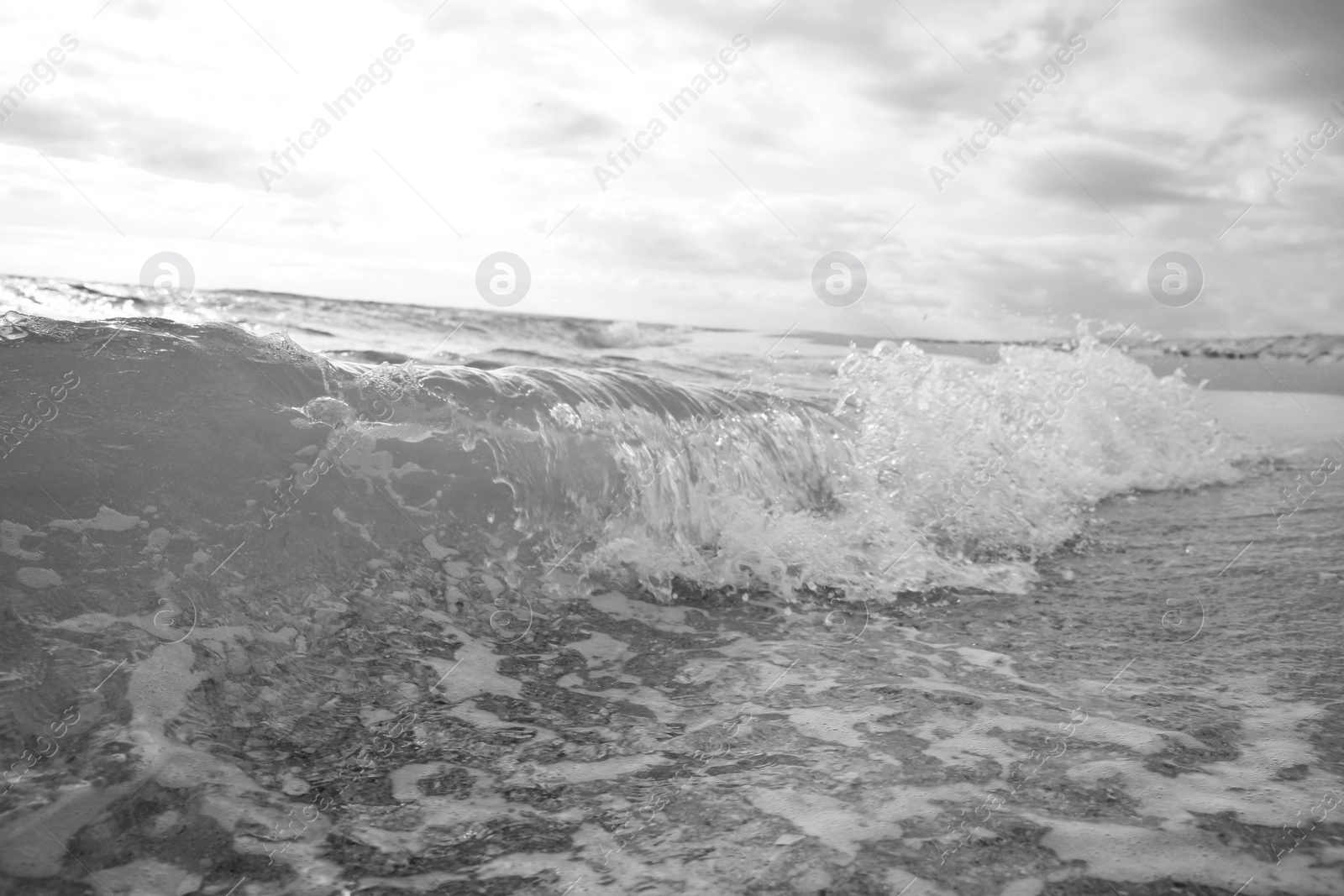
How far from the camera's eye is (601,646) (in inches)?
122

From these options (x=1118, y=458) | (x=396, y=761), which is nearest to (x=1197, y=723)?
(x=396, y=761)

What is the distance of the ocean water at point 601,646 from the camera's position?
5.84 feet

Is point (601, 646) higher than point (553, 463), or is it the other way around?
point (553, 463)

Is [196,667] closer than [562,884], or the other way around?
[562,884]

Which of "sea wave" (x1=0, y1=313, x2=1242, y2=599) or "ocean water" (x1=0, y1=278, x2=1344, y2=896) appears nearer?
"ocean water" (x1=0, y1=278, x2=1344, y2=896)

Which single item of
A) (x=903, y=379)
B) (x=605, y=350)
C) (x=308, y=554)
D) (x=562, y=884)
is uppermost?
(x=605, y=350)

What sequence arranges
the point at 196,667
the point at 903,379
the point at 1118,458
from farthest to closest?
1. the point at 1118,458
2. the point at 903,379
3. the point at 196,667

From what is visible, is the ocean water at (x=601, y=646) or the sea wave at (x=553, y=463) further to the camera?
the sea wave at (x=553, y=463)

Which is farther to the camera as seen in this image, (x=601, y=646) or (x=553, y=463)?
(x=553, y=463)

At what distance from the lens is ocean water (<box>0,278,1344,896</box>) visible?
5.84ft

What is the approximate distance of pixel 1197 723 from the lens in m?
2.44

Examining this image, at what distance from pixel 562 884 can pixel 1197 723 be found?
1.95 meters

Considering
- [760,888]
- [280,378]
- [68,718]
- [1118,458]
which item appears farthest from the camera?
[1118,458]

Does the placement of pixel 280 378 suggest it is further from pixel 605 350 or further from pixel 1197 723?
pixel 605 350
